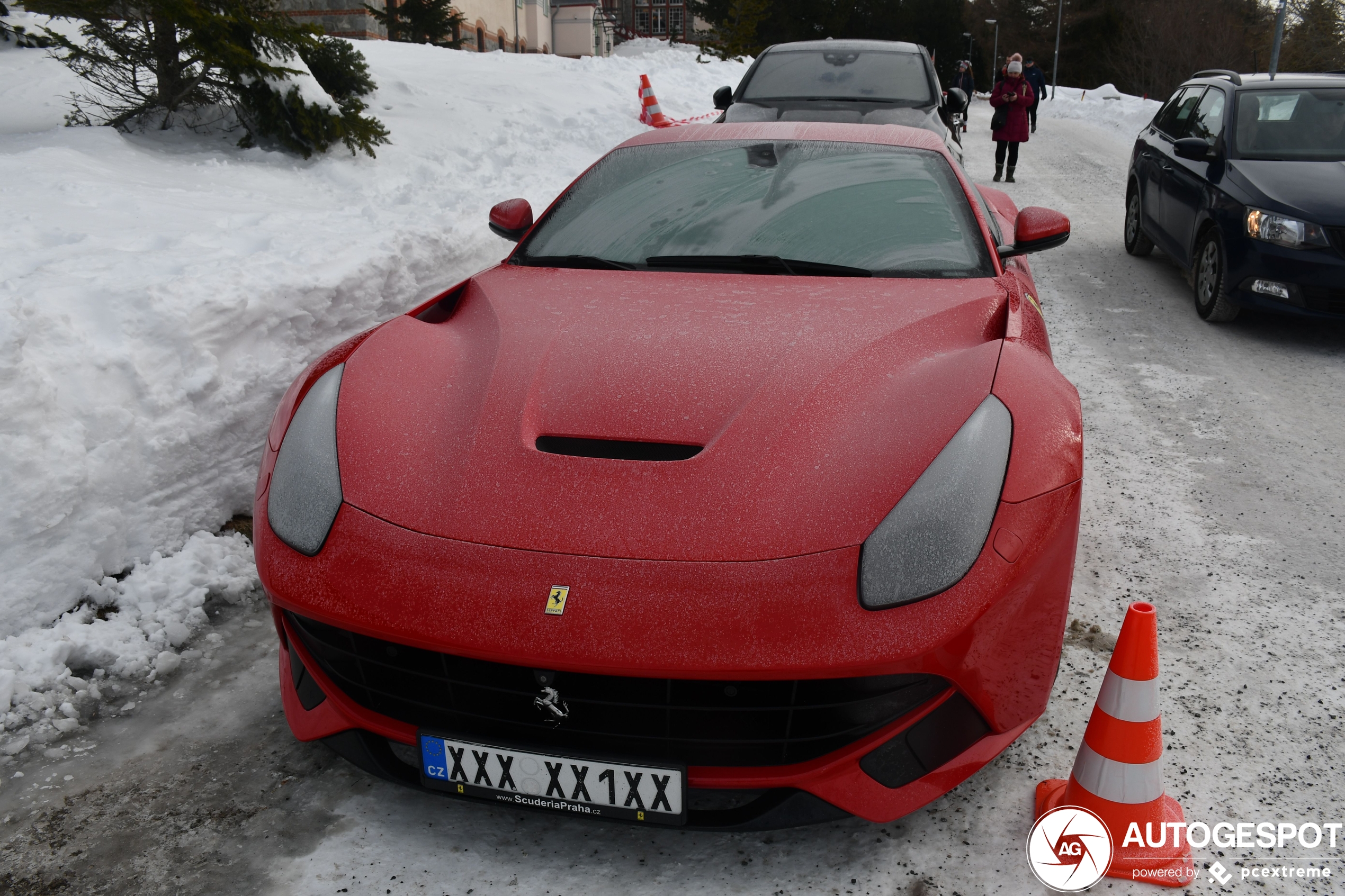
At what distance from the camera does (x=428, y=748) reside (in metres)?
1.88

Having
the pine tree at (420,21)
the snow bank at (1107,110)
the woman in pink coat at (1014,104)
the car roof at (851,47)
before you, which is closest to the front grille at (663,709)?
the car roof at (851,47)

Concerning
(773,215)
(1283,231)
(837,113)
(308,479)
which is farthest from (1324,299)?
(308,479)

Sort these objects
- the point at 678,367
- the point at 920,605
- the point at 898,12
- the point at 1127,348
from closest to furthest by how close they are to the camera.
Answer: the point at 920,605, the point at 678,367, the point at 1127,348, the point at 898,12

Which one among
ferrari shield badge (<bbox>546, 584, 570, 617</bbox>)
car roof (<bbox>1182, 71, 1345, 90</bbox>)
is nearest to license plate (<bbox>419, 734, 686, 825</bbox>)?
ferrari shield badge (<bbox>546, 584, 570, 617</bbox>)

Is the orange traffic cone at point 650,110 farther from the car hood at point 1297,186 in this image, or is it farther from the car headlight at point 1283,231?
the car headlight at point 1283,231

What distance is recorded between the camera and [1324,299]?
5.34 metres

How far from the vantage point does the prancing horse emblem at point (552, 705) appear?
1.80 metres

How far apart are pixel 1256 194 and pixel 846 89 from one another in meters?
3.47

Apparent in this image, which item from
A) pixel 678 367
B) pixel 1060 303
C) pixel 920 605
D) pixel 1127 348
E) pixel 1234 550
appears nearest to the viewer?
pixel 920 605

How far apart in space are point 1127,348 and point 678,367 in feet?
13.9

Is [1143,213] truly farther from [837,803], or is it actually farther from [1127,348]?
[837,803]

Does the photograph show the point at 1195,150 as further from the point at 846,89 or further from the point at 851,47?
the point at 851,47

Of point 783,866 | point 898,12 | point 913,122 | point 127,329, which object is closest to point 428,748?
point 783,866

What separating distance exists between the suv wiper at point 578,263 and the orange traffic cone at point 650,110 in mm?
9805
